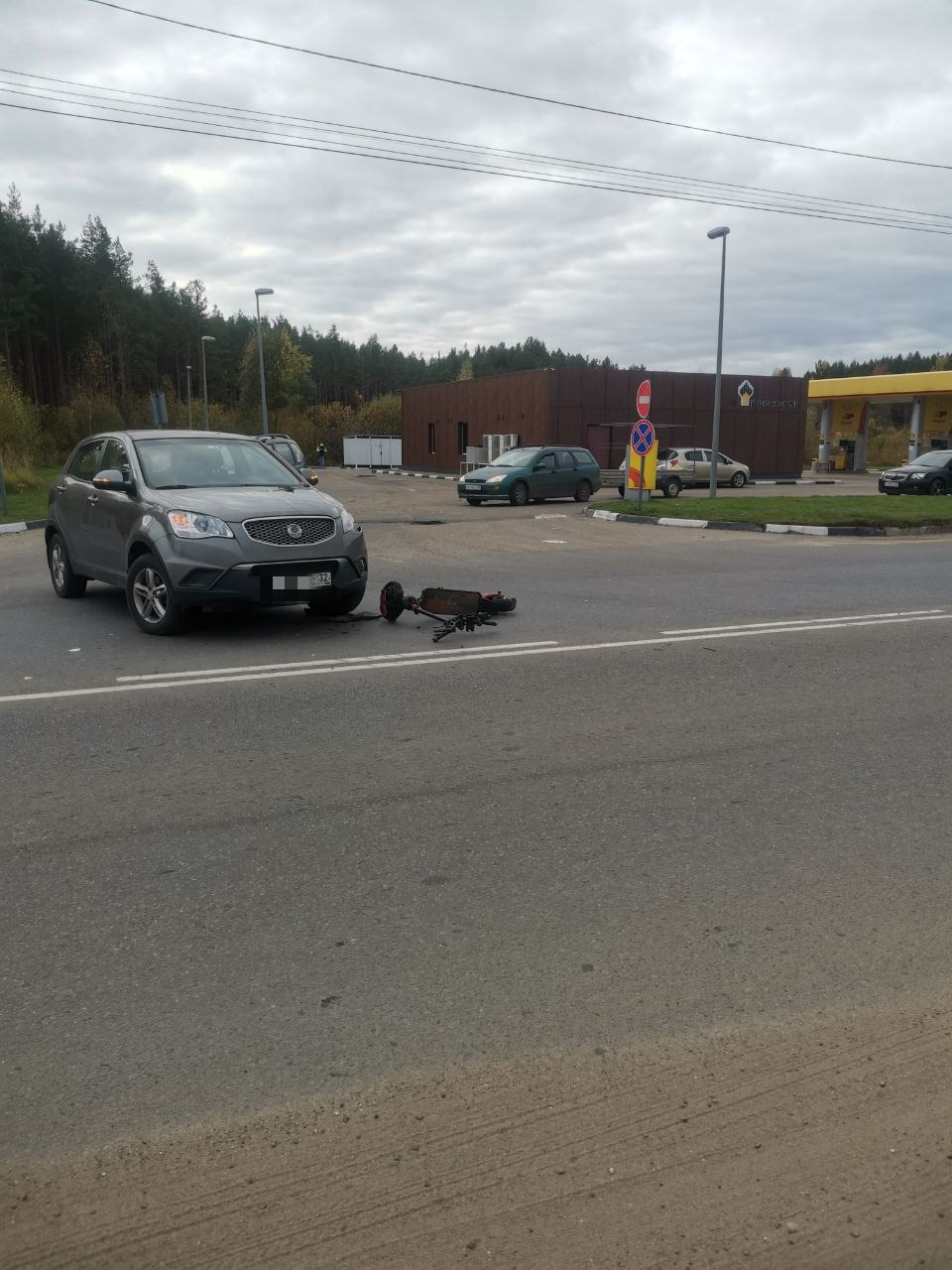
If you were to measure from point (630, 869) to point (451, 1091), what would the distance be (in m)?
1.48

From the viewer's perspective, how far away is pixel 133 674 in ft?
23.7

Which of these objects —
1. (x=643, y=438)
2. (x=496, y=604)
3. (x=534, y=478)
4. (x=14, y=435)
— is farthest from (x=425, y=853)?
(x=14, y=435)

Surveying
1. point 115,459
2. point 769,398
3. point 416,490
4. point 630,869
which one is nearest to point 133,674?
point 115,459

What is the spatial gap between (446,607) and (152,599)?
2481 mm

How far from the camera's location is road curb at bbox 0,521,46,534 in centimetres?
2053

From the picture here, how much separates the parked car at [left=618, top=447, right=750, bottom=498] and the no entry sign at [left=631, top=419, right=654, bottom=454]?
8.00 m

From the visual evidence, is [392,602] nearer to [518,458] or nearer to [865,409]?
[518,458]

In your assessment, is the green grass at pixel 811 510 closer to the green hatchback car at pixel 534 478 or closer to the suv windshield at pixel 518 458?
the green hatchback car at pixel 534 478

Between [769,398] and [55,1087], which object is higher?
[769,398]

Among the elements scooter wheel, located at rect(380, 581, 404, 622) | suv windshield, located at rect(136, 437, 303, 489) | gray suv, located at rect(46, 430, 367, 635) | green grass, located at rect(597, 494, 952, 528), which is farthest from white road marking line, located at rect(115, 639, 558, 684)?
green grass, located at rect(597, 494, 952, 528)

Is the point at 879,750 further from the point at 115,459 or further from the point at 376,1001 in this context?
the point at 115,459

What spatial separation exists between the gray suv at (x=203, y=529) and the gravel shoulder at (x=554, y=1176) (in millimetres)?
6105

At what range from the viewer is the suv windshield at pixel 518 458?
→ 94.3ft

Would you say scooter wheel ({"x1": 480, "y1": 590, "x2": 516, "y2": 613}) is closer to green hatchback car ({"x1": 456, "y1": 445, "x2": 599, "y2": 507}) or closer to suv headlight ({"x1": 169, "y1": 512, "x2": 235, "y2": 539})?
suv headlight ({"x1": 169, "y1": 512, "x2": 235, "y2": 539})
